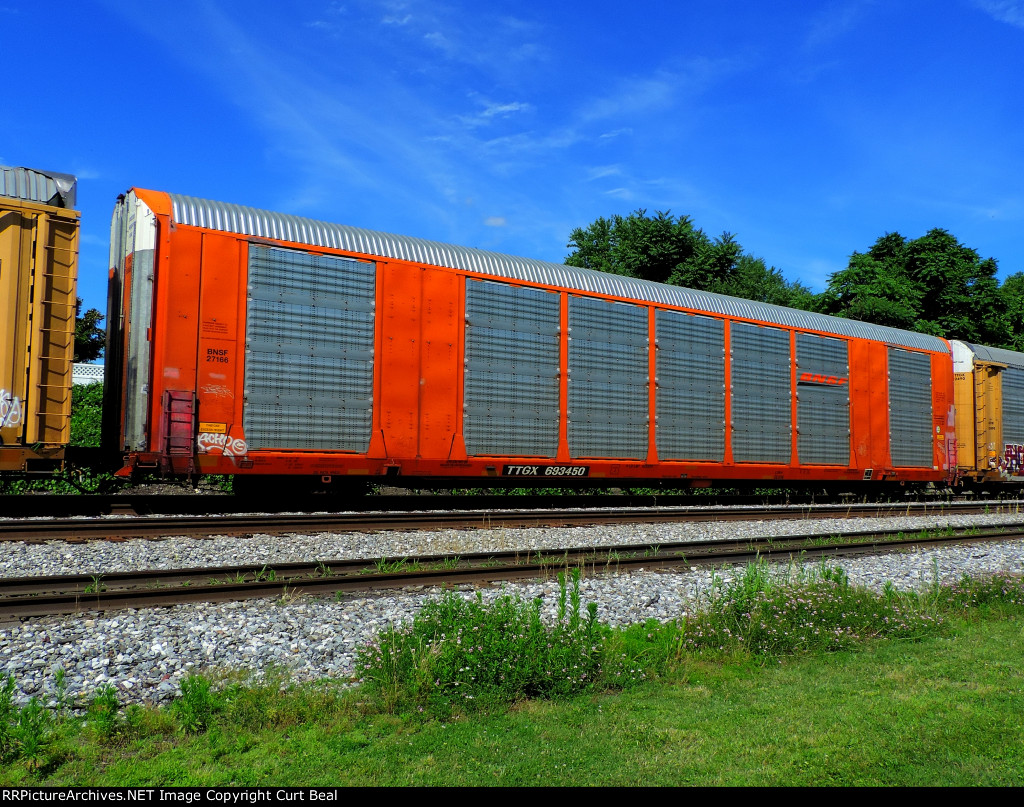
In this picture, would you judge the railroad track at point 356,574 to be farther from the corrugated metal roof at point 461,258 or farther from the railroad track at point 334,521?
the corrugated metal roof at point 461,258

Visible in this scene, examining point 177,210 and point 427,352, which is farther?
point 427,352

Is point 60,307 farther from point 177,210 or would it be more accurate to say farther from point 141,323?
point 177,210

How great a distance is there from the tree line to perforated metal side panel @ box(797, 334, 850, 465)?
15.4m

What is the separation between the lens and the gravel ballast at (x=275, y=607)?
4.61m

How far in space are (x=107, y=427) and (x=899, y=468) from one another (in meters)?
18.6

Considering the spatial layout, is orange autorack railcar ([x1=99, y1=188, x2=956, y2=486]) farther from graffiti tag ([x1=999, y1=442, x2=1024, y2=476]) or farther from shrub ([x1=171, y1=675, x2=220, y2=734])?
shrub ([x1=171, y1=675, x2=220, y2=734])

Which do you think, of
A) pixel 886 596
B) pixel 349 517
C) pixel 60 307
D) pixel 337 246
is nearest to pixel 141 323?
pixel 60 307

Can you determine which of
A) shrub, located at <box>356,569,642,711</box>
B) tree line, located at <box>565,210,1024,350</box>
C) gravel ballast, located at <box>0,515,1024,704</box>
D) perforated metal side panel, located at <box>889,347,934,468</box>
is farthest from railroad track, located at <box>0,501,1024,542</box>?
tree line, located at <box>565,210,1024,350</box>

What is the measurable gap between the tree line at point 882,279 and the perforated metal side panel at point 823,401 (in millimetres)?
15431

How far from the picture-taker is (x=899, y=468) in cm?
1867

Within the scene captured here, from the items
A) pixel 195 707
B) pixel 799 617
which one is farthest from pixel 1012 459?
pixel 195 707

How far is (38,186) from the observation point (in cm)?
992

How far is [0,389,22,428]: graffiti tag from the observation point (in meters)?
9.34

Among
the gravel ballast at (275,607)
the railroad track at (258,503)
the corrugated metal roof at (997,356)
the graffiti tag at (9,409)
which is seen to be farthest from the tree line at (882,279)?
the graffiti tag at (9,409)
